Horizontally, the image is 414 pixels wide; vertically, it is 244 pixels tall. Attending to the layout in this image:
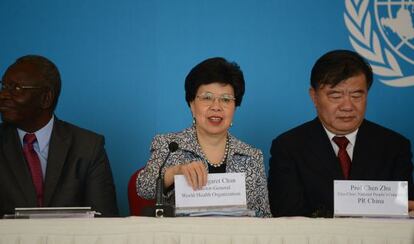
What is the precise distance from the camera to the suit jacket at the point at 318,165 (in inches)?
112

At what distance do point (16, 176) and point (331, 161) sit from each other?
134 centimetres

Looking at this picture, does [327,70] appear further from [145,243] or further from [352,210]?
[145,243]

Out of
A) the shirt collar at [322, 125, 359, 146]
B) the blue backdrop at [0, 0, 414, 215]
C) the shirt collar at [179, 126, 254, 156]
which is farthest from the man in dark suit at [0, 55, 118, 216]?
the shirt collar at [322, 125, 359, 146]

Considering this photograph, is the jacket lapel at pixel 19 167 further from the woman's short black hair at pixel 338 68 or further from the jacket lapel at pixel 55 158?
the woman's short black hair at pixel 338 68

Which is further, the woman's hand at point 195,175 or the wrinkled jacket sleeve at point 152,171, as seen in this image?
the wrinkled jacket sleeve at point 152,171

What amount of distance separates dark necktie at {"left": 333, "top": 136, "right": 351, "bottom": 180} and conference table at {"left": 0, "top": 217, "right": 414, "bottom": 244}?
857 millimetres

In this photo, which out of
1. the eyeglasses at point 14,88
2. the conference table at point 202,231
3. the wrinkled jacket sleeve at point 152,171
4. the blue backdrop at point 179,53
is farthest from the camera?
the blue backdrop at point 179,53

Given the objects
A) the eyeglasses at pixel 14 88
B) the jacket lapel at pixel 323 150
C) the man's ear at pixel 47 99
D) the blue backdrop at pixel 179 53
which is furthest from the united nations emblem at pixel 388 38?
the eyeglasses at pixel 14 88

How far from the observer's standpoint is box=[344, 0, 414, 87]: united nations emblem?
378 cm

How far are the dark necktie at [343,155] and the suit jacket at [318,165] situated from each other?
1.2 inches

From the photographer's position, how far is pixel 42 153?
282 cm

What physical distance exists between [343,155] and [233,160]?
0.50m

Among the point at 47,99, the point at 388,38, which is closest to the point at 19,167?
the point at 47,99

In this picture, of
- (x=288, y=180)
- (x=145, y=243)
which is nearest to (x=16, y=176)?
(x=145, y=243)
